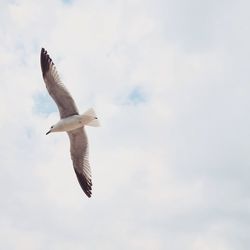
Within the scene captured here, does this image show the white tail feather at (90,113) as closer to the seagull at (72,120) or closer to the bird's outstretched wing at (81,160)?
the seagull at (72,120)

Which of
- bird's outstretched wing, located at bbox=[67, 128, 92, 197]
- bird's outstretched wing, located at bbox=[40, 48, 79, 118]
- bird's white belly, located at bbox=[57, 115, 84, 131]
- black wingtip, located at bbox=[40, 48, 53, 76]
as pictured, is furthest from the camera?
bird's outstretched wing, located at bbox=[67, 128, 92, 197]

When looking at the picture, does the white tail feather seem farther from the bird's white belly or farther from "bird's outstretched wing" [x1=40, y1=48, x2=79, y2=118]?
"bird's outstretched wing" [x1=40, y1=48, x2=79, y2=118]

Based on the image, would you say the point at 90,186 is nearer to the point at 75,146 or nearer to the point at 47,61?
the point at 75,146

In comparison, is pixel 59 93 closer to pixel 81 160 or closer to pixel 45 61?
pixel 45 61

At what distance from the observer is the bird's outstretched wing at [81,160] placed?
2153 centimetres

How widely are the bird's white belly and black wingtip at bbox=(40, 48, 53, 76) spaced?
2.09 meters

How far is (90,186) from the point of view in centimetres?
2208

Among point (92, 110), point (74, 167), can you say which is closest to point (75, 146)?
point (74, 167)

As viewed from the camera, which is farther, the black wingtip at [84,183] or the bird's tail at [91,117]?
the black wingtip at [84,183]

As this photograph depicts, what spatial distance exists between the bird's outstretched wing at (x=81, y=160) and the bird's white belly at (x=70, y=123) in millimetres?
1083

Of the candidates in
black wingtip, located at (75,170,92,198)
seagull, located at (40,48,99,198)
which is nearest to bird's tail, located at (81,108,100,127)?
seagull, located at (40,48,99,198)

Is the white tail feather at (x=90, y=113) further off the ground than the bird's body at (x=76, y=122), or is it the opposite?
the white tail feather at (x=90, y=113)

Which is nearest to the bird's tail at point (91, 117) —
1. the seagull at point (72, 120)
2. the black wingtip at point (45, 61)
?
the seagull at point (72, 120)

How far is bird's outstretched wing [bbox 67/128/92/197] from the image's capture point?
70.6 ft
